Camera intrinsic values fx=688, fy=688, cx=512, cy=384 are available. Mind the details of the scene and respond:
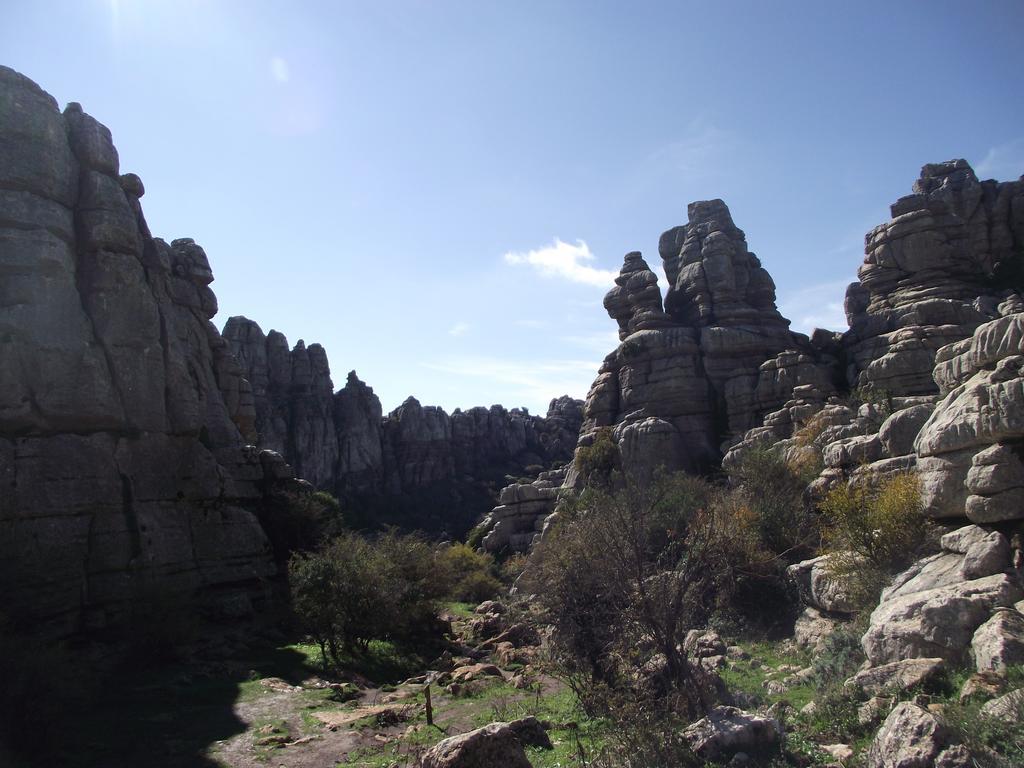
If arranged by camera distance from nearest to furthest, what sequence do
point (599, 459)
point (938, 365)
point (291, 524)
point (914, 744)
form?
point (914, 744), point (938, 365), point (291, 524), point (599, 459)

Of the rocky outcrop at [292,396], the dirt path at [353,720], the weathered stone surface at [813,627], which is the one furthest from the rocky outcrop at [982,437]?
the rocky outcrop at [292,396]

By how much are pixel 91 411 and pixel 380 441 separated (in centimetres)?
6098

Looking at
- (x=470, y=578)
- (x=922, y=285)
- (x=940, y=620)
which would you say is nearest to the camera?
(x=940, y=620)

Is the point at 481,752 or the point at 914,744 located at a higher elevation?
the point at 914,744

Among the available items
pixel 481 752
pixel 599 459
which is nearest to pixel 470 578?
pixel 599 459

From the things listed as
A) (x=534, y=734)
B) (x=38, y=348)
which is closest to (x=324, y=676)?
(x=534, y=734)

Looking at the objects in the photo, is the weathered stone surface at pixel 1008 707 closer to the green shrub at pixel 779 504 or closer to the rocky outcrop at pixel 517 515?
the green shrub at pixel 779 504

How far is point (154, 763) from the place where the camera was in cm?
1300

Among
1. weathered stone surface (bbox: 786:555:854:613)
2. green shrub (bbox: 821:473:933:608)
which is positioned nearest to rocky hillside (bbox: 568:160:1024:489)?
weathered stone surface (bbox: 786:555:854:613)

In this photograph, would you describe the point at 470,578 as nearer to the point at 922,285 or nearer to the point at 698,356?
the point at 698,356

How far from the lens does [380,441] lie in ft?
277

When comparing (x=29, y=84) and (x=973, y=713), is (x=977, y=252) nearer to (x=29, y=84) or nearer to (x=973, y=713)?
(x=973, y=713)

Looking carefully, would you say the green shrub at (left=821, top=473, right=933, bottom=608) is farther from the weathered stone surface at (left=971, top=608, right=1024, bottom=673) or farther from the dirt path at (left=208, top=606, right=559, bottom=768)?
the dirt path at (left=208, top=606, right=559, bottom=768)

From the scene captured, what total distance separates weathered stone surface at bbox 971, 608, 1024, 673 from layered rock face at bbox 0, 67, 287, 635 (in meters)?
23.0
